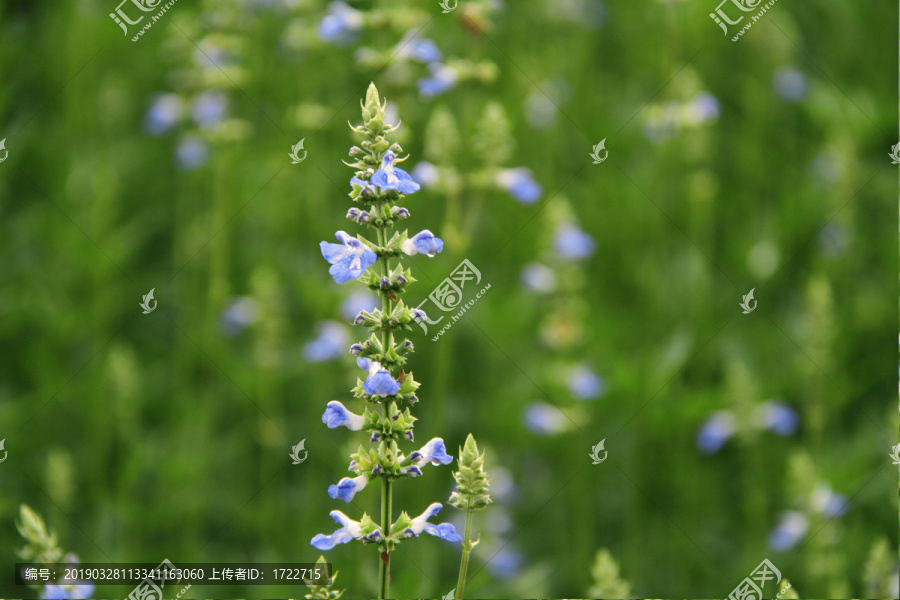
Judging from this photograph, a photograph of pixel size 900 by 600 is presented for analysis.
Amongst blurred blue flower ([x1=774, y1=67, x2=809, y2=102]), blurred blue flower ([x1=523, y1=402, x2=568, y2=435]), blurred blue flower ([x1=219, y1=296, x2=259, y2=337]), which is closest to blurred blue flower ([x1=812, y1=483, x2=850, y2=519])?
blurred blue flower ([x1=523, y1=402, x2=568, y2=435])

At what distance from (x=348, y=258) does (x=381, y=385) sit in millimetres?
413

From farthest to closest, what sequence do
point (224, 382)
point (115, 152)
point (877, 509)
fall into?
point (115, 152) → point (224, 382) → point (877, 509)

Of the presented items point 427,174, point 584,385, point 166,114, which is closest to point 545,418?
point 584,385

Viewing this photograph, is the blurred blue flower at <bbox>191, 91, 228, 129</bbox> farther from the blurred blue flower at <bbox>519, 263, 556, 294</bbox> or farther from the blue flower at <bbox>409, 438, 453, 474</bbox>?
the blue flower at <bbox>409, 438, 453, 474</bbox>

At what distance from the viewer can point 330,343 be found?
5.41 m

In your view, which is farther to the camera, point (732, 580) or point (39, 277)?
A: point (39, 277)

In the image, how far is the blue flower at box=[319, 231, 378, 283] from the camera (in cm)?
245

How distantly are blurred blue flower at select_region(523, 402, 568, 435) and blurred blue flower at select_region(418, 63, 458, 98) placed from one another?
237 cm

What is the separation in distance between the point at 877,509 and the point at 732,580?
1316 millimetres

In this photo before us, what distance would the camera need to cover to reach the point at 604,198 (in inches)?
297

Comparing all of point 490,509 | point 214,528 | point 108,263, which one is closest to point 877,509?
point 490,509

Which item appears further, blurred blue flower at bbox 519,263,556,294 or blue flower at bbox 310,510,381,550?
blurred blue flower at bbox 519,263,556,294

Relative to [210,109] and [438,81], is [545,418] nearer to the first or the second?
[438,81]

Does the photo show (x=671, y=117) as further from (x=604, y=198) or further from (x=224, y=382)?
(x=224, y=382)
